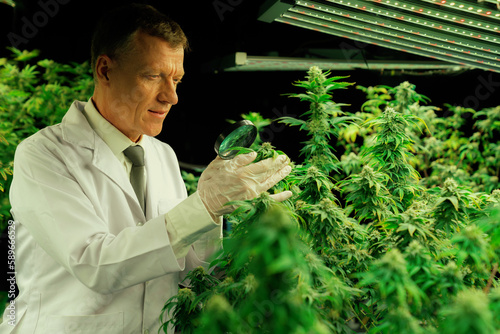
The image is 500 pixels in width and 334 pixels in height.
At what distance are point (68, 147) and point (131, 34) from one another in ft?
1.59

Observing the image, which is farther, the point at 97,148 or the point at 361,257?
the point at 97,148

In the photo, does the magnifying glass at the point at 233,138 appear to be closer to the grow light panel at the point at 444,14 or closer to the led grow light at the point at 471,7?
the grow light panel at the point at 444,14

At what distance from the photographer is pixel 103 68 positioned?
5.78 ft

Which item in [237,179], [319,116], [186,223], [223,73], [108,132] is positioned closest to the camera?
[186,223]

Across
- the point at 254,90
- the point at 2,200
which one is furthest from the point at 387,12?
the point at 254,90

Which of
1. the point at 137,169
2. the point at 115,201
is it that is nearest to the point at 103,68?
the point at 137,169

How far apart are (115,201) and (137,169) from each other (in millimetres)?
237

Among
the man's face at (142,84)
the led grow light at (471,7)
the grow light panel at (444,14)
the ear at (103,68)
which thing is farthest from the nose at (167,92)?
the led grow light at (471,7)

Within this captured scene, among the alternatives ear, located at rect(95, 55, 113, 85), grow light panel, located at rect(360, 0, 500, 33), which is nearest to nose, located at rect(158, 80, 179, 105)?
ear, located at rect(95, 55, 113, 85)

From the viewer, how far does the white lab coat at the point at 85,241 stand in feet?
4.32

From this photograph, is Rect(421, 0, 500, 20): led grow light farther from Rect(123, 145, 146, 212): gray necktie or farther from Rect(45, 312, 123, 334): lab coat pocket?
Rect(45, 312, 123, 334): lab coat pocket

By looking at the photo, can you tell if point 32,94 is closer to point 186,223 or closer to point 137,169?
point 137,169

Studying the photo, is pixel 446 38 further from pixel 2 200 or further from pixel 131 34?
pixel 2 200

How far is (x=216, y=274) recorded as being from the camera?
62.3 inches
